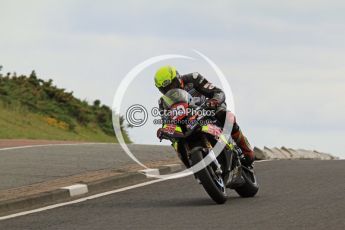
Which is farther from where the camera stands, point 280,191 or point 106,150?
point 106,150

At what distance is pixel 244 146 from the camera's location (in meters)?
11.8

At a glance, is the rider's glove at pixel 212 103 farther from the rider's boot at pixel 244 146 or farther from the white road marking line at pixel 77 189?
the white road marking line at pixel 77 189

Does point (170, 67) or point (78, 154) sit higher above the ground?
point (170, 67)

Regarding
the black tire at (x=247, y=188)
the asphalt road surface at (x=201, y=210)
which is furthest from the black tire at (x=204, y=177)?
the black tire at (x=247, y=188)

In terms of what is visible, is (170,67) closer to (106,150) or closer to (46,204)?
(46,204)

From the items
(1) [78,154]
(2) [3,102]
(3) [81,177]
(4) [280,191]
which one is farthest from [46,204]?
(2) [3,102]

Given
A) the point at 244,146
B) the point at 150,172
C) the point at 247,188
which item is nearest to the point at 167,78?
the point at 244,146

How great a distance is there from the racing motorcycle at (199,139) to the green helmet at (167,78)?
0.32ft

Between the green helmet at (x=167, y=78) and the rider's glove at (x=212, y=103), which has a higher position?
the green helmet at (x=167, y=78)

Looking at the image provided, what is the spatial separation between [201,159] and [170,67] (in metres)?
1.31

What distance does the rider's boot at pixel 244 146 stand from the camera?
459 inches

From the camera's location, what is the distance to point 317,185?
12711mm

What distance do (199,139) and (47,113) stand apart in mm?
27365

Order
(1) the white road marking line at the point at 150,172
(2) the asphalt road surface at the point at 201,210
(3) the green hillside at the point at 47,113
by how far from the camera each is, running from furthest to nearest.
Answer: (3) the green hillside at the point at 47,113 → (1) the white road marking line at the point at 150,172 → (2) the asphalt road surface at the point at 201,210
